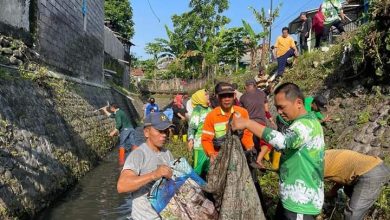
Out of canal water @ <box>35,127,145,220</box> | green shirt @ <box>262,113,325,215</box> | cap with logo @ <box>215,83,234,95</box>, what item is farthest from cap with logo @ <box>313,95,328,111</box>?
canal water @ <box>35,127,145,220</box>

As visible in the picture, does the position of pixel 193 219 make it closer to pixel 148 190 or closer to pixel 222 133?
pixel 148 190

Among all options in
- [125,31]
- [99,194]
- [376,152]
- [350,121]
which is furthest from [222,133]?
[125,31]

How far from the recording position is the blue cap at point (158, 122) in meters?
3.34

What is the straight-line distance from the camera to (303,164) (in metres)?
3.22

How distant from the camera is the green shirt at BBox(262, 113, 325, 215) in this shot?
10.2ft

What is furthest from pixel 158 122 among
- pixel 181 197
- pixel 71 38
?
pixel 71 38

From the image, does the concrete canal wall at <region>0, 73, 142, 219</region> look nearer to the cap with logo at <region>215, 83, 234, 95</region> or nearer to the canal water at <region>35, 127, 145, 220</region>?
the canal water at <region>35, 127, 145, 220</region>

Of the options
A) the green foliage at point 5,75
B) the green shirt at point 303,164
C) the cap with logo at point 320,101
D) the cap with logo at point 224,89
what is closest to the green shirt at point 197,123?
the cap with logo at point 224,89

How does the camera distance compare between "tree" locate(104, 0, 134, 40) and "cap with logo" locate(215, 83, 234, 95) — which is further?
"tree" locate(104, 0, 134, 40)

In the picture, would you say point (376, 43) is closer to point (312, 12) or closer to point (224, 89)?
point (224, 89)

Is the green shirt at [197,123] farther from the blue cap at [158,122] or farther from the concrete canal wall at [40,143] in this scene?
the concrete canal wall at [40,143]

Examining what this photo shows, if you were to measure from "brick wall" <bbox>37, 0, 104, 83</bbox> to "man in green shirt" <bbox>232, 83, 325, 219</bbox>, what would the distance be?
9390 millimetres

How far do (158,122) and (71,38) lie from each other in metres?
12.4

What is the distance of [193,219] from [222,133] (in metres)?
1.65
